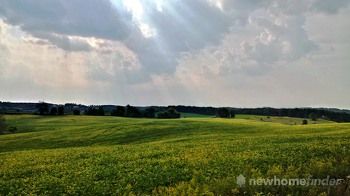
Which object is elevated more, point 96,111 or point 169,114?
point 96,111

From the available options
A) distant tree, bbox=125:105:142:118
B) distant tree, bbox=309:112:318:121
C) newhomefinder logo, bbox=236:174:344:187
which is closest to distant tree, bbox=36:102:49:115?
distant tree, bbox=125:105:142:118

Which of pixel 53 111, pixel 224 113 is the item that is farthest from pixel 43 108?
pixel 224 113

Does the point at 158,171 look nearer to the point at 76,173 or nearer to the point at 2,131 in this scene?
the point at 76,173

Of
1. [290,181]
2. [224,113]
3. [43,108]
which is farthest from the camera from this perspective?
[43,108]

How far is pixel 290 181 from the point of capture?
17000mm

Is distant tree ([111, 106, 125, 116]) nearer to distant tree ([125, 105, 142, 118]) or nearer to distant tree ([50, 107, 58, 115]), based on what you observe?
distant tree ([125, 105, 142, 118])

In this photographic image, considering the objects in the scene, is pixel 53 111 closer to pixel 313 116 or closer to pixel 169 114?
pixel 169 114

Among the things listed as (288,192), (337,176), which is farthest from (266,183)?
(337,176)

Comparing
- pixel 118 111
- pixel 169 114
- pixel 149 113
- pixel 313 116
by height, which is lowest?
pixel 169 114

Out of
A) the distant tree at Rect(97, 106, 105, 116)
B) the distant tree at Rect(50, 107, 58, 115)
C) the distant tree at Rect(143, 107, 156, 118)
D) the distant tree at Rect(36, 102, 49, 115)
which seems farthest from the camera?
the distant tree at Rect(36, 102, 49, 115)

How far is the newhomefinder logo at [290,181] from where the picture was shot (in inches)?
651

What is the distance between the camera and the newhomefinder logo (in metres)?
16.5

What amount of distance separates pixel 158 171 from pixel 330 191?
9.31 meters

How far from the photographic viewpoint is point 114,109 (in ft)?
557
